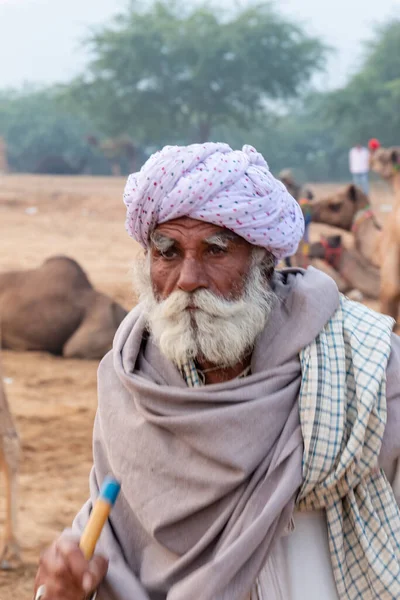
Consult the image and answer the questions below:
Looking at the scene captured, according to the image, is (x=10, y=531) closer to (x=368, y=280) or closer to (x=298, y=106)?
(x=368, y=280)

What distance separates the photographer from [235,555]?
2062mm

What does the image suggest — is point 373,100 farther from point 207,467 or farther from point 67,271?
point 207,467

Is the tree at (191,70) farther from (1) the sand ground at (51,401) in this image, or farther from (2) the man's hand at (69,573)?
(2) the man's hand at (69,573)

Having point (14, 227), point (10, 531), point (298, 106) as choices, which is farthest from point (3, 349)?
point (298, 106)

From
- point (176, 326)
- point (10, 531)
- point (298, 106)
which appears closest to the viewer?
point (176, 326)

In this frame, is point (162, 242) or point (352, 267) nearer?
point (162, 242)

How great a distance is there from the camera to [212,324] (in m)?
2.26

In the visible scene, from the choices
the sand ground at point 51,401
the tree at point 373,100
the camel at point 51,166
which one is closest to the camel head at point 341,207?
the sand ground at point 51,401

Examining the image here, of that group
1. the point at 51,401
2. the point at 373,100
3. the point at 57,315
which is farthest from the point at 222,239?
the point at 373,100

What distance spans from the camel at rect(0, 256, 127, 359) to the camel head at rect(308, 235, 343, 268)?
9.56 ft

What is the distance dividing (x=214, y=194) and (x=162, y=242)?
18cm

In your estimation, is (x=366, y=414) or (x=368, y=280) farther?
(x=368, y=280)

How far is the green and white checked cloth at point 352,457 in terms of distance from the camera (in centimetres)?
209

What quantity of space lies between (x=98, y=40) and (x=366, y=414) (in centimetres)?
3424
